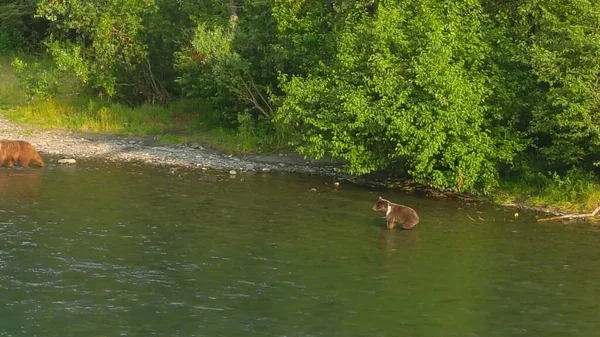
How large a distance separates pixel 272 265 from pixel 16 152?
10.7 meters

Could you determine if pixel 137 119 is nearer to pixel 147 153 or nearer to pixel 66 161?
pixel 147 153

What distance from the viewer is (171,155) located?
89.7ft

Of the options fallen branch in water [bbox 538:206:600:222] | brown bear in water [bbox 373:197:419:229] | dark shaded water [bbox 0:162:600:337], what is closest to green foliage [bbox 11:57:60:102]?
dark shaded water [bbox 0:162:600:337]

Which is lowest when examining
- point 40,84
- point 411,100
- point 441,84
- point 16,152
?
point 16,152

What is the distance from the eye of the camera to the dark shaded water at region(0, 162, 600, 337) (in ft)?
43.0

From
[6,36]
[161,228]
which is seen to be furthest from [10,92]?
[161,228]

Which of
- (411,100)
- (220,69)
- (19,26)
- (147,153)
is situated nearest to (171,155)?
(147,153)

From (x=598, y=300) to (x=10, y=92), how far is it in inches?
1092

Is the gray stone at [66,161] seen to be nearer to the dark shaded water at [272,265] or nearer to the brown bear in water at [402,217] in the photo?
the dark shaded water at [272,265]

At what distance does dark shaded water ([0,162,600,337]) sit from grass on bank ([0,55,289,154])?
594 cm

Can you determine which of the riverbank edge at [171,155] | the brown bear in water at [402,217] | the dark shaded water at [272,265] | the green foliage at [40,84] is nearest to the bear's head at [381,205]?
the dark shaded water at [272,265]

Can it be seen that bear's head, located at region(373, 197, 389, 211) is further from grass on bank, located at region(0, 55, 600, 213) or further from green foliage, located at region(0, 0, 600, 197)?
grass on bank, located at region(0, 55, 600, 213)

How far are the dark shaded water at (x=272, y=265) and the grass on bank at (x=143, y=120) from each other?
19.5 feet

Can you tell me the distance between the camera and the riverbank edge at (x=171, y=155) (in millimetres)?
24484
